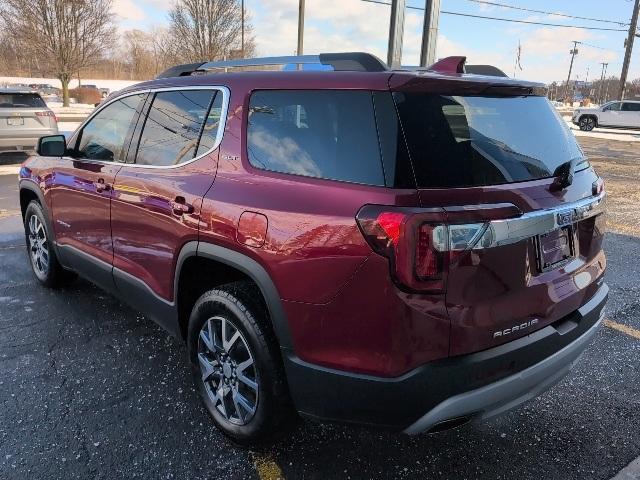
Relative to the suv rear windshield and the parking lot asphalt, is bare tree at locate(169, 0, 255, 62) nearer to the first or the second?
the suv rear windshield

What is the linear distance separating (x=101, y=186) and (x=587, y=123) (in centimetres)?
3395

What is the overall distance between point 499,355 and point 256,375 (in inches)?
41.1

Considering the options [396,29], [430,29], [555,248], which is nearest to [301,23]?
[396,29]

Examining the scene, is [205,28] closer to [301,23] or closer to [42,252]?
[301,23]

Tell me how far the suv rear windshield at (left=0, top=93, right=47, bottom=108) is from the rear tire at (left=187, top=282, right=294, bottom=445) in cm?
1051

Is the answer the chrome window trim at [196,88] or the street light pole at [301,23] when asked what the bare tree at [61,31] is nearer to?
the street light pole at [301,23]

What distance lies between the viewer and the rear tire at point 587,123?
31703 mm

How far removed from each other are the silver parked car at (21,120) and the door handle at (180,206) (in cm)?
972

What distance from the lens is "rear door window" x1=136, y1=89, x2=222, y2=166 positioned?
9.19 feet

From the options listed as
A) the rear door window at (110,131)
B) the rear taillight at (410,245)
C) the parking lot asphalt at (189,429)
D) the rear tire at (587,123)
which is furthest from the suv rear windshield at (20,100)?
the rear tire at (587,123)

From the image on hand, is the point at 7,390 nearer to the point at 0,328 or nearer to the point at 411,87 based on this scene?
the point at 0,328

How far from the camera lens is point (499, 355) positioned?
80.8 inches

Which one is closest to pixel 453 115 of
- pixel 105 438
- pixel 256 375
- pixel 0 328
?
pixel 256 375

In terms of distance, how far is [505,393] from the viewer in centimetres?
210
